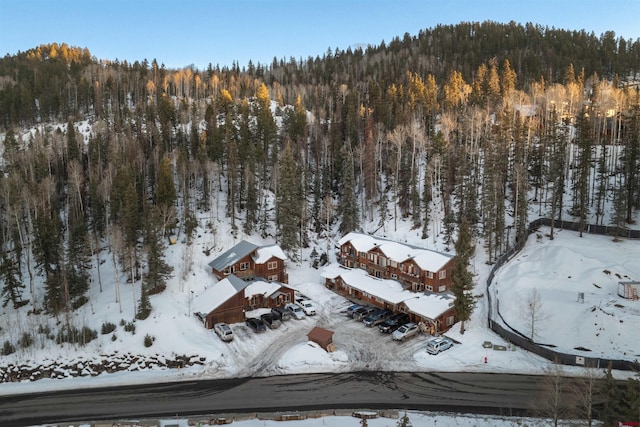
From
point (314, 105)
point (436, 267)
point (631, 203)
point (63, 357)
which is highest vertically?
point (314, 105)

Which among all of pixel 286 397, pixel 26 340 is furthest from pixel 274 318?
pixel 26 340

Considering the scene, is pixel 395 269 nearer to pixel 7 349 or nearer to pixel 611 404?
pixel 611 404

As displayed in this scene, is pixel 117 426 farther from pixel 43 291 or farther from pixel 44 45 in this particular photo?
pixel 44 45

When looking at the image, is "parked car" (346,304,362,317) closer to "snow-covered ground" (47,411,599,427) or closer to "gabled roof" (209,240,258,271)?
"gabled roof" (209,240,258,271)

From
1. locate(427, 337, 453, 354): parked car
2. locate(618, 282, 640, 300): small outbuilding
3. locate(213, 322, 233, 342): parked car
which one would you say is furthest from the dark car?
locate(618, 282, 640, 300): small outbuilding

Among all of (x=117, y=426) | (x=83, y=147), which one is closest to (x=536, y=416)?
(x=117, y=426)

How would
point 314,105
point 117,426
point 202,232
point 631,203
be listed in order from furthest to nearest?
point 314,105
point 202,232
point 631,203
point 117,426
